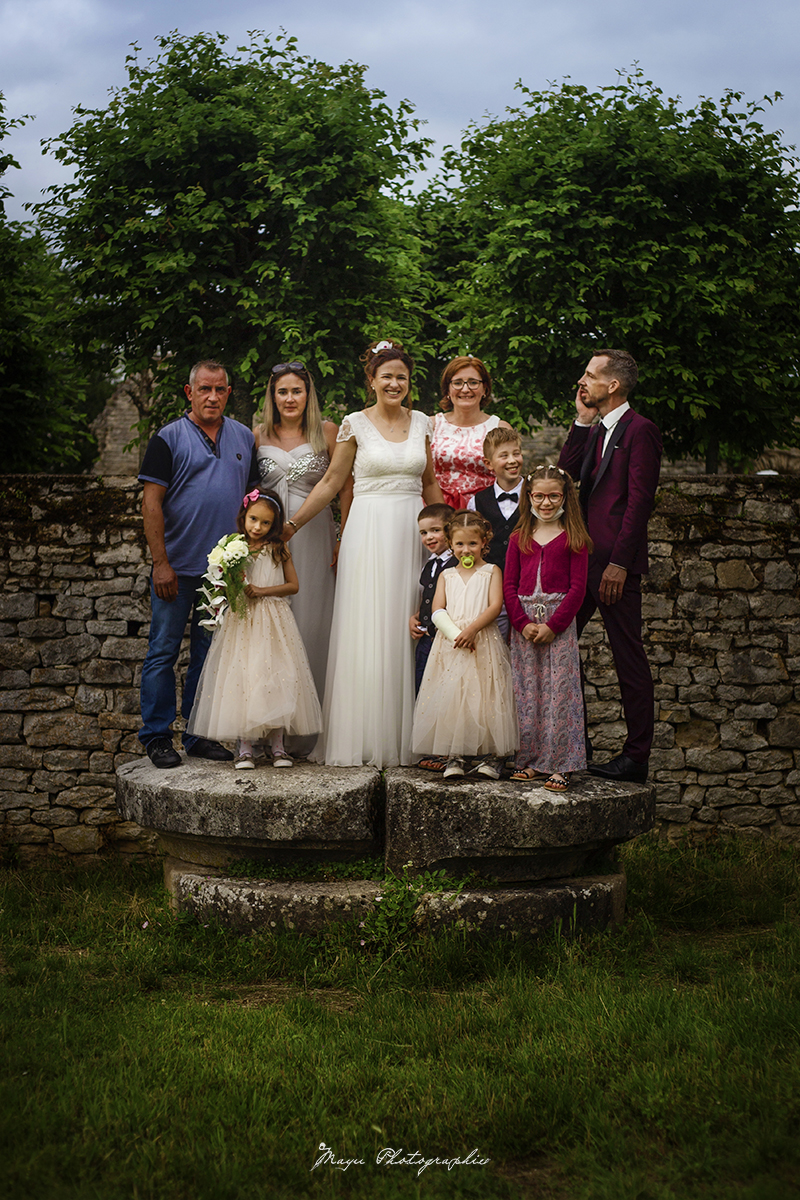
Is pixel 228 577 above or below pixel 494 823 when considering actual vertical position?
above

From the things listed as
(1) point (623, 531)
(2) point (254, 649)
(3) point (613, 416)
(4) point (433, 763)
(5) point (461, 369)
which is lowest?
(4) point (433, 763)

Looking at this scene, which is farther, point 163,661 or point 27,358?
point 27,358

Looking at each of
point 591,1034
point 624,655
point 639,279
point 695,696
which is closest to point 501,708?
point 624,655

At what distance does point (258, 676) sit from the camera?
14.5 ft

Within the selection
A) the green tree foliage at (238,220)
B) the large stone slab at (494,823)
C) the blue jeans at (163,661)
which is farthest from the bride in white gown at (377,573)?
the green tree foliage at (238,220)

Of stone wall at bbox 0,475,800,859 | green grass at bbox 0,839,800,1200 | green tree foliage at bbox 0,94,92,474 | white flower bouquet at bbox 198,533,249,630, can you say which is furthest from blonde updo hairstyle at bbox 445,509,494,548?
green tree foliage at bbox 0,94,92,474

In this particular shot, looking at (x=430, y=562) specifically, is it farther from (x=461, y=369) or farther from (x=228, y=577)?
(x=461, y=369)

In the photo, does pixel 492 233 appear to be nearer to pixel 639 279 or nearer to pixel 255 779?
pixel 639 279

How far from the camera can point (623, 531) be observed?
4496 mm

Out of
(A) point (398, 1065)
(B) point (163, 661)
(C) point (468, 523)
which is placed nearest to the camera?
(A) point (398, 1065)

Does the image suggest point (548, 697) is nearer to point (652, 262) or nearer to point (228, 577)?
point (228, 577)

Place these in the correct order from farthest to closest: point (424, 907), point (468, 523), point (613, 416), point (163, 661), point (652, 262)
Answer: point (652, 262) < point (163, 661) < point (613, 416) < point (468, 523) < point (424, 907)

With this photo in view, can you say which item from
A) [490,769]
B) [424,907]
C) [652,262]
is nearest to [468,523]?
[490,769]

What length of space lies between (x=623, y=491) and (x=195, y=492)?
2186 millimetres
